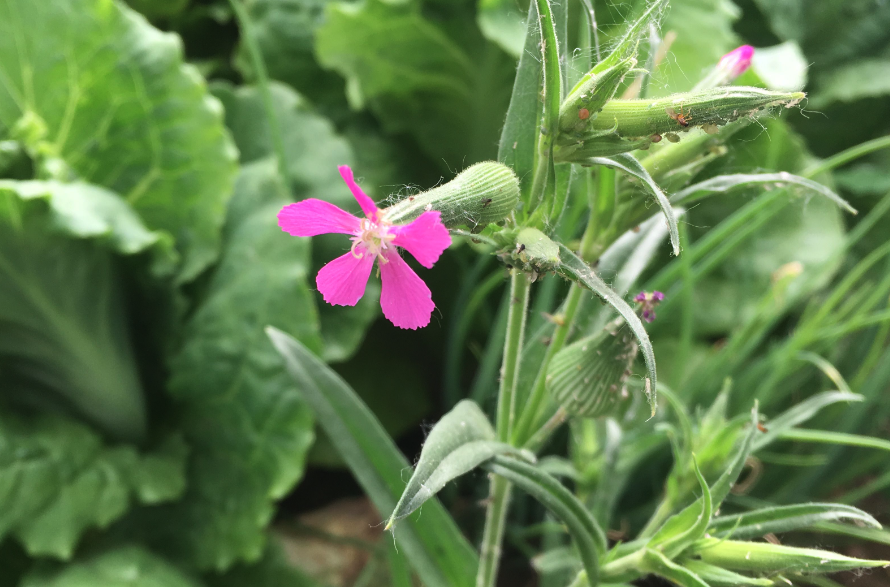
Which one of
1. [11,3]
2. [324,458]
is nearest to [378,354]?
[324,458]

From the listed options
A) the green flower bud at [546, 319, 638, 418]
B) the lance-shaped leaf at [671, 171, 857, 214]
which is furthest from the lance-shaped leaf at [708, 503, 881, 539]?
the lance-shaped leaf at [671, 171, 857, 214]

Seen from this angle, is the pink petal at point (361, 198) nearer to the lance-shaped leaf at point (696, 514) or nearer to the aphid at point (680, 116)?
the aphid at point (680, 116)

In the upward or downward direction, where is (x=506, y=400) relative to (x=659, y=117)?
downward

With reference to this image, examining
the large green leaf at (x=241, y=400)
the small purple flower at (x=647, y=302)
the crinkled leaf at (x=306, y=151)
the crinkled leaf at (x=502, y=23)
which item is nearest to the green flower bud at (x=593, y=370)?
the small purple flower at (x=647, y=302)

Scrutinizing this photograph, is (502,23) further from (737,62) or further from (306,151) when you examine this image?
(737,62)

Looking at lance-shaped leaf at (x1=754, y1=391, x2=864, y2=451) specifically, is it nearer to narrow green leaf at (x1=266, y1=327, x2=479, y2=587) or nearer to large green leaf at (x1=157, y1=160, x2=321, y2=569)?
narrow green leaf at (x1=266, y1=327, x2=479, y2=587)

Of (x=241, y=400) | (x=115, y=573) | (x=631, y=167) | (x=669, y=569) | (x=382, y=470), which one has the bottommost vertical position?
(x=115, y=573)

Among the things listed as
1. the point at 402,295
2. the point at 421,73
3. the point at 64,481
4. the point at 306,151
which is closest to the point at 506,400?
the point at 402,295
